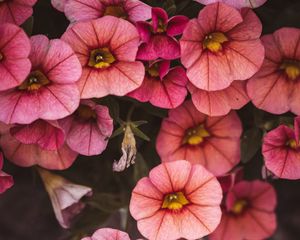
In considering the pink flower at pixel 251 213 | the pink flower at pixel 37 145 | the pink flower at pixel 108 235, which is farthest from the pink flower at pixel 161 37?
the pink flower at pixel 251 213

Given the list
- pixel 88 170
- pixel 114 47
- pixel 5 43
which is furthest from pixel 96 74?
pixel 88 170

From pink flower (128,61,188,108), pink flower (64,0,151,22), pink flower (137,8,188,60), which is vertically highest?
pink flower (64,0,151,22)

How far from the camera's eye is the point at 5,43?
3.90 feet

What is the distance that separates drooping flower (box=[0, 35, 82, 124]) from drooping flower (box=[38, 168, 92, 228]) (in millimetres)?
260

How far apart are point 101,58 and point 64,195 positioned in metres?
→ 0.34

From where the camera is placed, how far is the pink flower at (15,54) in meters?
1.18

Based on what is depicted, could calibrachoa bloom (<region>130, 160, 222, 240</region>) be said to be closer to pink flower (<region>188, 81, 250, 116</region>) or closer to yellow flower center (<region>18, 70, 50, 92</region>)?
pink flower (<region>188, 81, 250, 116</region>)

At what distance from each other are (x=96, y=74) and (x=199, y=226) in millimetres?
384

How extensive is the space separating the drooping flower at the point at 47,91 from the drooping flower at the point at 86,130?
8 centimetres

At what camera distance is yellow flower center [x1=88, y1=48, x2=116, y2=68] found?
126 centimetres

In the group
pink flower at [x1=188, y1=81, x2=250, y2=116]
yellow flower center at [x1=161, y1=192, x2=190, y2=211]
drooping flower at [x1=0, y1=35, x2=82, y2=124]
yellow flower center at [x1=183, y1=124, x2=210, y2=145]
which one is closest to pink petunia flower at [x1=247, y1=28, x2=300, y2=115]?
pink flower at [x1=188, y1=81, x2=250, y2=116]

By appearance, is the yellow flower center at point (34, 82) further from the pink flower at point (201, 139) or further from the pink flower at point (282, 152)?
the pink flower at point (282, 152)

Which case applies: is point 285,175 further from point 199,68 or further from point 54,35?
point 54,35

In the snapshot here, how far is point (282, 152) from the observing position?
1344 millimetres
